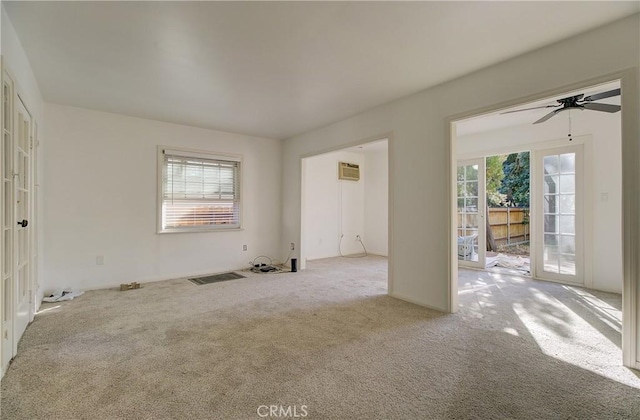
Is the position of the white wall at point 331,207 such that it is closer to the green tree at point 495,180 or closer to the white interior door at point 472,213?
the white interior door at point 472,213

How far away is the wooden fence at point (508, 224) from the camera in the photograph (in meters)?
8.12

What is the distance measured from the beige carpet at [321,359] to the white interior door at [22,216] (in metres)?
0.26

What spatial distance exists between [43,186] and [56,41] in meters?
2.20

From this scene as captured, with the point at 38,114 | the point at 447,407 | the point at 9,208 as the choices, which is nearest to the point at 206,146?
the point at 38,114

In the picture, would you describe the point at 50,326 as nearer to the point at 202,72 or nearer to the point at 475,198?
the point at 202,72

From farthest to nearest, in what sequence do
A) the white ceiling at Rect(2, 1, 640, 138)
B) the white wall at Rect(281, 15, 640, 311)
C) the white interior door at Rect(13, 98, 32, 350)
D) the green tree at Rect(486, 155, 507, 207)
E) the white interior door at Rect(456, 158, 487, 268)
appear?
the green tree at Rect(486, 155, 507, 207), the white interior door at Rect(456, 158, 487, 268), the white interior door at Rect(13, 98, 32, 350), the white wall at Rect(281, 15, 640, 311), the white ceiling at Rect(2, 1, 640, 138)

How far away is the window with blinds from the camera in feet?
15.4

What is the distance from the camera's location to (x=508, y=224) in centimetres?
844

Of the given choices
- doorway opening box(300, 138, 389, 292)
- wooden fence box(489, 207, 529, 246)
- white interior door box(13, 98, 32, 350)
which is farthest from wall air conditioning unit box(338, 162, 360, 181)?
white interior door box(13, 98, 32, 350)

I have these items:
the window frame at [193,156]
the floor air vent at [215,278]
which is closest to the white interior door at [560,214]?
the floor air vent at [215,278]

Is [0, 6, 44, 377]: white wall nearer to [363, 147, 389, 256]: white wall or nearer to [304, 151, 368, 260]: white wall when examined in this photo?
[304, 151, 368, 260]: white wall

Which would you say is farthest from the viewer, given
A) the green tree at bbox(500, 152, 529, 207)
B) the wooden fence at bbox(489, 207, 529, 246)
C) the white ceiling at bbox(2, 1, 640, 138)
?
the green tree at bbox(500, 152, 529, 207)

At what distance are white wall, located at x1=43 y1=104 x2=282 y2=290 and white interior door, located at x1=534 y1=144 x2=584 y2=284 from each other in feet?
17.0

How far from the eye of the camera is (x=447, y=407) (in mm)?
1674
